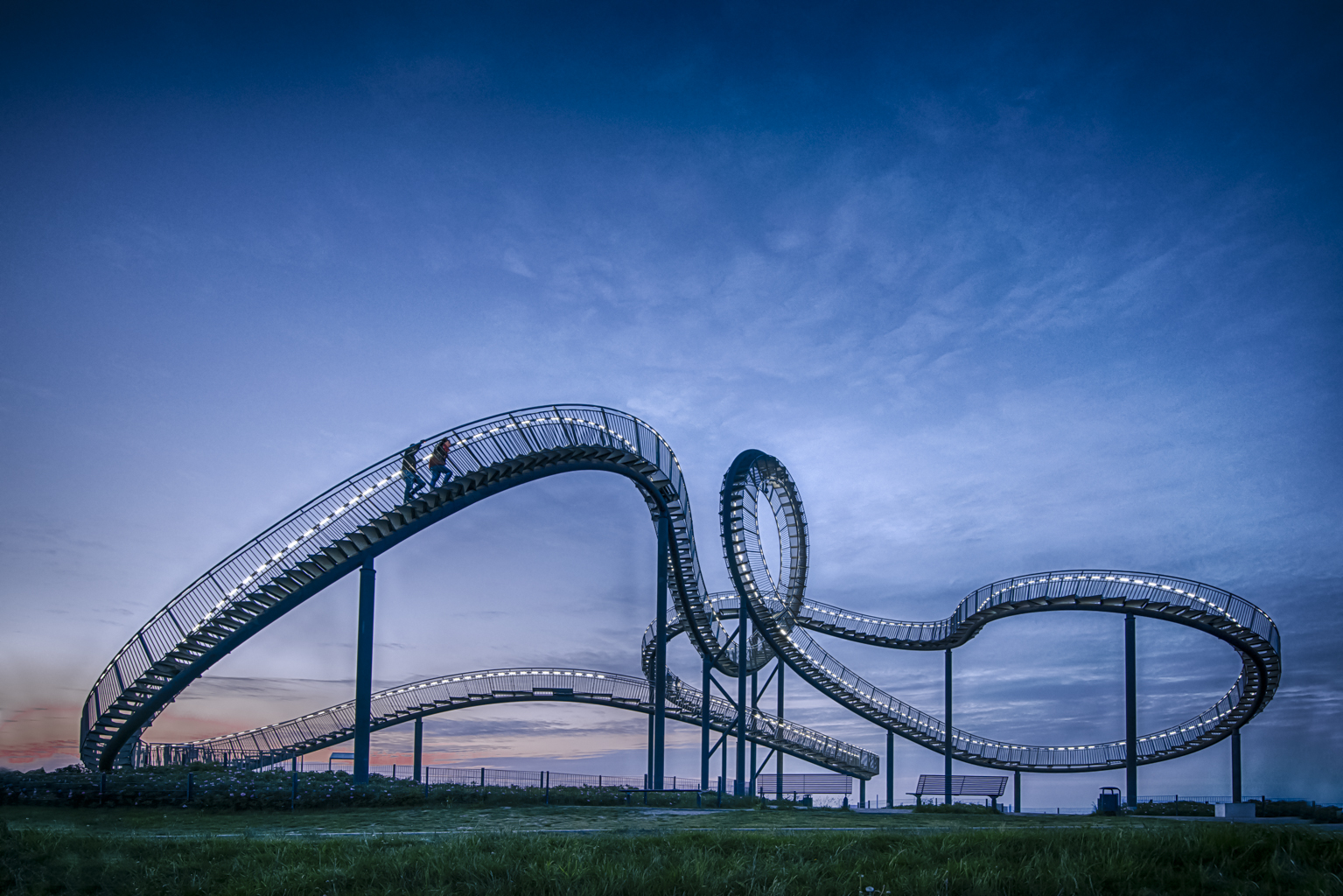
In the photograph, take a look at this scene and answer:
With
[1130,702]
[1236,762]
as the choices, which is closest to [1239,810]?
[1130,702]

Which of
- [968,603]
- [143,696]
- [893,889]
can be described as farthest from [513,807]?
[968,603]

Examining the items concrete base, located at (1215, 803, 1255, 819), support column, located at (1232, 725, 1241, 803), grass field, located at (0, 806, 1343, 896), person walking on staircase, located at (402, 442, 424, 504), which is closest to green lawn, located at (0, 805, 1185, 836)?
grass field, located at (0, 806, 1343, 896)

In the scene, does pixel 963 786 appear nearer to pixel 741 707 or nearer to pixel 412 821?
pixel 741 707

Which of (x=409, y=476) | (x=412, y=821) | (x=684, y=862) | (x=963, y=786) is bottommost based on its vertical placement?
(x=963, y=786)

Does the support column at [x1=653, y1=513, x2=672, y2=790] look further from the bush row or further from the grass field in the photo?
the grass field

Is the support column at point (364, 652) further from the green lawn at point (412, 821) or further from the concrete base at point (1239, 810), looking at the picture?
the concrete base at point (1239, 810)

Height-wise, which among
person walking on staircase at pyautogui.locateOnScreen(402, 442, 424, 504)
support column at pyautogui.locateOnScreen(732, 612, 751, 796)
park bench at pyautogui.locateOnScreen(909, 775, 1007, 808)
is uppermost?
person walking on staircase at pyautogui.locateOnScreen(402, 442, 424, 504)

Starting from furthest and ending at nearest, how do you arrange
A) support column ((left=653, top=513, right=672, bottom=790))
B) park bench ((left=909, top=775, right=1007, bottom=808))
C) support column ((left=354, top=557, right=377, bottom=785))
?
1. park bench ((left=909, top=775, right=1007, bottom=808))
2. support column ((left=653, top=513, right=672, bottom=790))
3. support column ((left=354, top=557, right=377, bottom=785))
